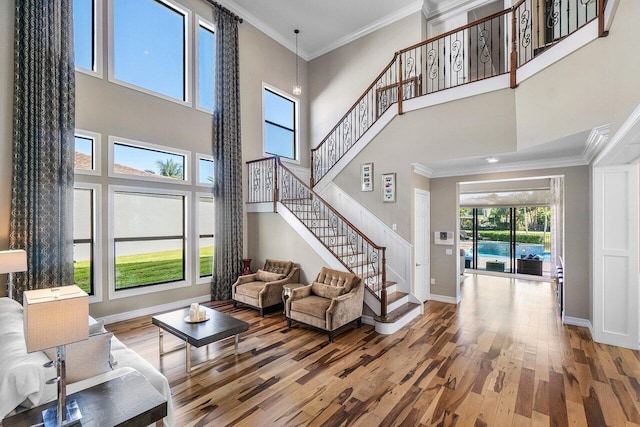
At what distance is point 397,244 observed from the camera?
5.78 meters

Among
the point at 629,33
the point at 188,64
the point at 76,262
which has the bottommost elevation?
the point at 76,262

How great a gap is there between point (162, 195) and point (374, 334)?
4651 mm

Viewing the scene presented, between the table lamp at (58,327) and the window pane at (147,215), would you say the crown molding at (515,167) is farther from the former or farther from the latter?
the table lamp at (58,327)

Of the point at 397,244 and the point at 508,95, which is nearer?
the point at 508,95

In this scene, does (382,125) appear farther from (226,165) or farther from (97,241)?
(97,241)

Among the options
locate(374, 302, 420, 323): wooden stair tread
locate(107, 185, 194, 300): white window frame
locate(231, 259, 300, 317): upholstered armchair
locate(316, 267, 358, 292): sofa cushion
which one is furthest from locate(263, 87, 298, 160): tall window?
locate(374, 302, 420, 323): wooden stair tread

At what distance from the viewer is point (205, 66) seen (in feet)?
21.2

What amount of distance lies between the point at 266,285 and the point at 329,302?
1.40 meters

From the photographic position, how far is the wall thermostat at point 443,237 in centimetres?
627

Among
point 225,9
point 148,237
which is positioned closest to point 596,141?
point 148,237

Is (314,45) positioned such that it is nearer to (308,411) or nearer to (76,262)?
(76,262)

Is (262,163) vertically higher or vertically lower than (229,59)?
lower

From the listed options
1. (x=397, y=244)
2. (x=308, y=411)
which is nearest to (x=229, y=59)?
(x=397, y=244)

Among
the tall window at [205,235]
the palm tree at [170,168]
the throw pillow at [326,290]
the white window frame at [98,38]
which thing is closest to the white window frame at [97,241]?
the palm tree at [170,168]
